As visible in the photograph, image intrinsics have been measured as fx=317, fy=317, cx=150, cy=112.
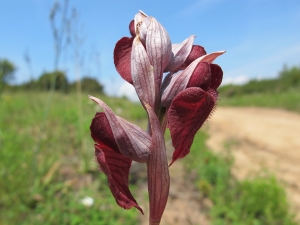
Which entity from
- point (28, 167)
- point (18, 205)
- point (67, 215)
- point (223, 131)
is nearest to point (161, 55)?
point (67, 215)

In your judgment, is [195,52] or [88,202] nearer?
[195,52]

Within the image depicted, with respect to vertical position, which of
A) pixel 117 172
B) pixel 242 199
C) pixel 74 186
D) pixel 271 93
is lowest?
pixel 242 199

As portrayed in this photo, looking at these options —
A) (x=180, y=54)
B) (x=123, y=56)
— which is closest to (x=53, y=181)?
(x=123, y=56)

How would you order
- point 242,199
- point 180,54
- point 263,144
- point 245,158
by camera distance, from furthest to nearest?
1. point 263,144
2. point 245,158
3. point 242,199
4. point 180,54

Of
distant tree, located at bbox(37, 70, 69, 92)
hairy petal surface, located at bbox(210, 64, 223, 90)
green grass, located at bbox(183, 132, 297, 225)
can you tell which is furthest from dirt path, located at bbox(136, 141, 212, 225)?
hairy petal surface, located at bbox(210, 64, 223, 90)

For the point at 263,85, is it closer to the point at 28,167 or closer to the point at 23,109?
the point at 23,109

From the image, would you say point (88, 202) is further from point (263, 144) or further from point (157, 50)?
point (263, 144)
